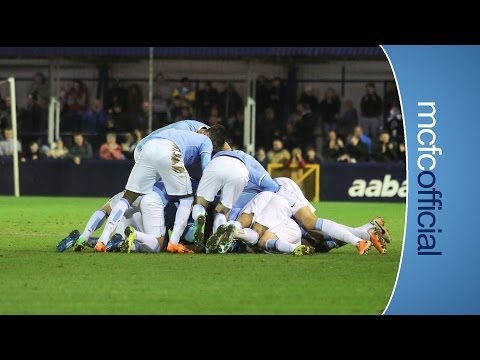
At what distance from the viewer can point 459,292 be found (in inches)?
408

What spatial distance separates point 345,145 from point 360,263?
12.1 m

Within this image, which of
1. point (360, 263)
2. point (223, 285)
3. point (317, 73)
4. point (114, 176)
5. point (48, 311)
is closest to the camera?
point (48, 311)

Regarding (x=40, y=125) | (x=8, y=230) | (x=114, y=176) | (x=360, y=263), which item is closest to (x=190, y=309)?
Answer: (x=360, y=263)

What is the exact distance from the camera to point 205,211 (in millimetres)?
13766

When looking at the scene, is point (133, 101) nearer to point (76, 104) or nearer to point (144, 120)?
point (144, 120)

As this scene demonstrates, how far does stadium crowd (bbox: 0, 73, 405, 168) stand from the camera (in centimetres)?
2483

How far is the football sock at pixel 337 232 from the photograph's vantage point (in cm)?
1353

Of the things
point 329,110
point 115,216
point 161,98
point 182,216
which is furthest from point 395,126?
point 115,216

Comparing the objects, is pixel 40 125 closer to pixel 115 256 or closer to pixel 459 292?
pixel 115 256

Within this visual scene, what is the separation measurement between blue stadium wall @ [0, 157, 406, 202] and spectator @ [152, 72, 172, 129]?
4.67 ft

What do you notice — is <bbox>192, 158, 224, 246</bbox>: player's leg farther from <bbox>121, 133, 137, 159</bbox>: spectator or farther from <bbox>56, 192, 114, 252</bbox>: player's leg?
<bbox>121, 133, 137, 159</bbox>: spectator

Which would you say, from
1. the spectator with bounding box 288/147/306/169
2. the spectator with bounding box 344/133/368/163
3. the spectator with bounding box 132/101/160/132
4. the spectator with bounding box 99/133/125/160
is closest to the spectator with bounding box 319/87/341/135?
the spectator with bounding box 344/133/368/163

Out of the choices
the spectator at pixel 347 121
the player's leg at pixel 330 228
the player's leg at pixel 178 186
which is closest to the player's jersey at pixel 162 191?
the player's leg at pixel 178 186

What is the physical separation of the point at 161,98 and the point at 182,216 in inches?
474
